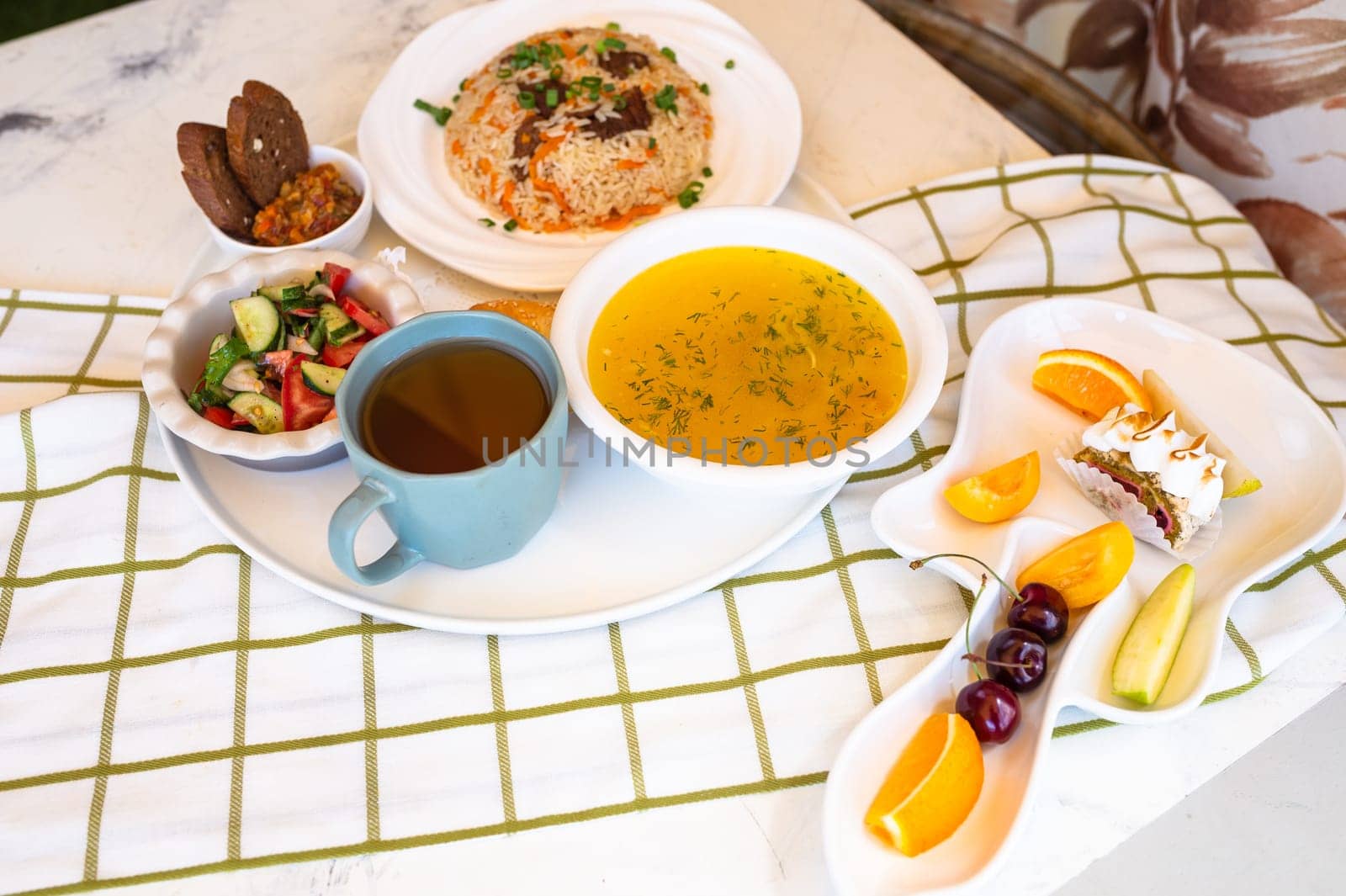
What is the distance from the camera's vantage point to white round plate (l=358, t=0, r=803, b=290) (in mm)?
1727

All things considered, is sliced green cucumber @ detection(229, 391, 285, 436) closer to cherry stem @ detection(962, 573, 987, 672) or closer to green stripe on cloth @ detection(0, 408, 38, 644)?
green stripe on cloth @ detection(0, 408, 38, 644)

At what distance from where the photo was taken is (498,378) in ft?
4.29

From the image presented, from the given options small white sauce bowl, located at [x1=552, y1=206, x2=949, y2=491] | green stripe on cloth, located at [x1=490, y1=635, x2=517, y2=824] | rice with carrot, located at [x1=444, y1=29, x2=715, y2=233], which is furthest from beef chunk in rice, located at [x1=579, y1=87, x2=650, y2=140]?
green stripe on cloth, located at [x1=490, y1=635, x2=517, y2=824]

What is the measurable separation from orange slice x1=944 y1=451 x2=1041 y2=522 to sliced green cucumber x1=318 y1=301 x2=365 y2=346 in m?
0.85

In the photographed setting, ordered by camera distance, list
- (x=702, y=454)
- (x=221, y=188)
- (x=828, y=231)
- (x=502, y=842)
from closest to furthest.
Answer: (x=502, y=842) < (x=702, y=454) < (x=828, y=231) < (x=221, y=188)

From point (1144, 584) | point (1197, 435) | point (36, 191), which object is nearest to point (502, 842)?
point (1144, 584)

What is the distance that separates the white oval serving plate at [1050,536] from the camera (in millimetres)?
1089

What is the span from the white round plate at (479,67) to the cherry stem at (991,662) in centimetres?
86

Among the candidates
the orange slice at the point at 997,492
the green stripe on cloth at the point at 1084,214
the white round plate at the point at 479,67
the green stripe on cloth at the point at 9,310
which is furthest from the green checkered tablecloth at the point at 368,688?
the white round plate at the point at 479,67

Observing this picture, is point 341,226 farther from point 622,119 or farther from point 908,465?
point 908,465

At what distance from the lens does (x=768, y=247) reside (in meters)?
1.55

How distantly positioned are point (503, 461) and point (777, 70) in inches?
45.0

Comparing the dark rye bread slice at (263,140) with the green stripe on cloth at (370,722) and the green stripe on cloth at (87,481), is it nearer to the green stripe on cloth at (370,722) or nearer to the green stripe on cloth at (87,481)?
the green stripe on cloth at (87,481)

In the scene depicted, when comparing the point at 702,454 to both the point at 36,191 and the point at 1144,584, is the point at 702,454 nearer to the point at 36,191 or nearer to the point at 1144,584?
the point at 1144,584
